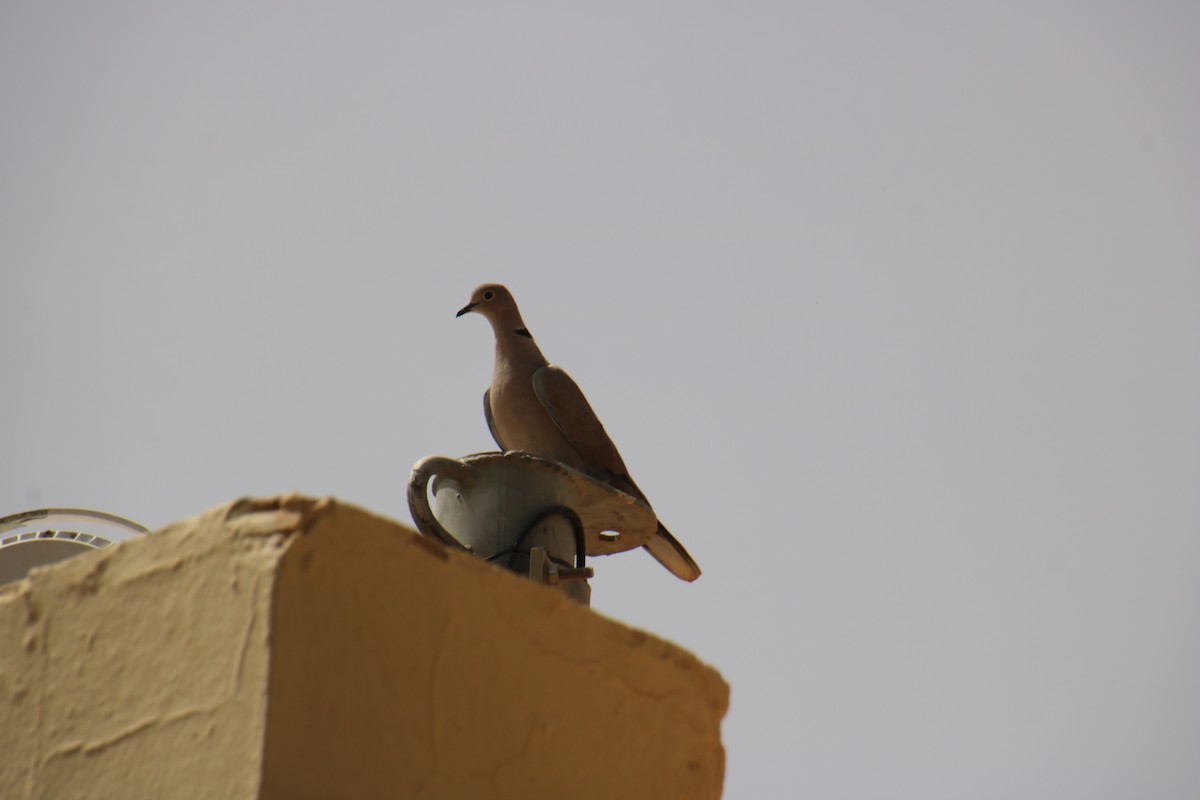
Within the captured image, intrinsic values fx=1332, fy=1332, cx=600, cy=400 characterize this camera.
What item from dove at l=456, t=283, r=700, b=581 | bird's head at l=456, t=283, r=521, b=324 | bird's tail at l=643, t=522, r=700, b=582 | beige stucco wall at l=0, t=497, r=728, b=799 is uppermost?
bird's head at l=456, t=283, r=521, b=324

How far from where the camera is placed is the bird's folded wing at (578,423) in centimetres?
498

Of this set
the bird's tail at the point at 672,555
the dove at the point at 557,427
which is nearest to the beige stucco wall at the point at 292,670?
the bird's tail at the point at 672,555

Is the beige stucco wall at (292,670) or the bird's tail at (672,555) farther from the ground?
the bird's tail at (672,555)

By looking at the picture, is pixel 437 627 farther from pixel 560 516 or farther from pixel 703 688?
pixel 560 516

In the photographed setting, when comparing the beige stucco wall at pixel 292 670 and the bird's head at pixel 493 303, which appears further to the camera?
the bird's head at pixel 493 303

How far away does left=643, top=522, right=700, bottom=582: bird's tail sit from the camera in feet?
15.8

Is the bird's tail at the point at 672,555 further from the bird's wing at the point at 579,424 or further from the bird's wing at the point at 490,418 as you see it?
the bird's wing at the point at 490,418

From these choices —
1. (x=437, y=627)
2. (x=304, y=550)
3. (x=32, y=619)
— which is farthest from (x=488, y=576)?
(x=32, y=619)

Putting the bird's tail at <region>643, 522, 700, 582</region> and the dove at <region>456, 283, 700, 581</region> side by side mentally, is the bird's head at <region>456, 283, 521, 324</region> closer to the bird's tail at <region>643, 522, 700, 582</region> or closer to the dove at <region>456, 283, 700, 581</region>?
the dove at <region>456, 283, 700, 581</region>

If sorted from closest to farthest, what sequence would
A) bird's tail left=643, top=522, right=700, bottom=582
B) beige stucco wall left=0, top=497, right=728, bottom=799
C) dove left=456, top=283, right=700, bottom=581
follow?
1. beige stucco wall left=0, top=497, right=728, bottom=799
2. bird's tail left=643, top=522, right=700, bottom=582
3. dove left=456, top=283, right=700, bottom=581

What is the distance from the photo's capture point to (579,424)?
499cm

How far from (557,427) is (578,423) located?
0.27 ft

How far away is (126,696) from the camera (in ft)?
6.41

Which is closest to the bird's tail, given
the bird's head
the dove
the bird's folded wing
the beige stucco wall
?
the dove
